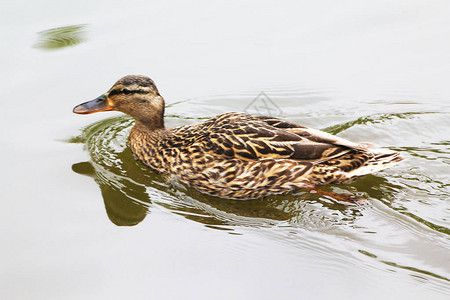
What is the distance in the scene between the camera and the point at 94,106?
27.2 feet

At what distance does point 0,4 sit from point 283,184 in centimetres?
659

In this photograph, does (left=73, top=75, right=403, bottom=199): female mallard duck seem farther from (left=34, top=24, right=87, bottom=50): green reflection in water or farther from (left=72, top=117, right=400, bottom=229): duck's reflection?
(left=34, top=24, right=87, bottom=50): green reflection in water

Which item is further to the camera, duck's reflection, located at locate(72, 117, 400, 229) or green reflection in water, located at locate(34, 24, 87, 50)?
green reflection in water, located at locate(34, 24, 87, 50)

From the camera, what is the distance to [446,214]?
7.03 metres

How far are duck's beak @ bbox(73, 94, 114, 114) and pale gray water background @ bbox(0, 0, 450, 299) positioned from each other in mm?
610

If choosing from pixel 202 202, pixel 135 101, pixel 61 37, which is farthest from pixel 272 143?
pixel 61 37

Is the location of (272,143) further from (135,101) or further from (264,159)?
(135,101)

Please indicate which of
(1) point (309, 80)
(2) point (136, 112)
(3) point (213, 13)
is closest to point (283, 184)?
(2) point (136, 112)

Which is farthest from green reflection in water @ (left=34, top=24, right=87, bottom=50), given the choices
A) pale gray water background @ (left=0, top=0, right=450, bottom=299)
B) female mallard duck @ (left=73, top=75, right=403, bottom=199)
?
female mallard duck @ (left=73, top=75, right=403, bottom=199)

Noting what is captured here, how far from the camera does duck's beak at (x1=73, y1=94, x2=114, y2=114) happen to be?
827 centimetres

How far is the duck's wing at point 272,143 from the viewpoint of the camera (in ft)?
24.5

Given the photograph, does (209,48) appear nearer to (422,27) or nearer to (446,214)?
(422,27)

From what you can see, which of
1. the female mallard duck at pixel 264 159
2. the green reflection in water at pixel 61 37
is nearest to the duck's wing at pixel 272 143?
the female mallard duck at pixel 264 159

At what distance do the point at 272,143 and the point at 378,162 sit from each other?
126 centimetres
